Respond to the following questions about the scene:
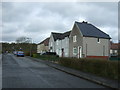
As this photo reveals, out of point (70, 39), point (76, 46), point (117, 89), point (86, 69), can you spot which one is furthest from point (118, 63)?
point (70, 39)

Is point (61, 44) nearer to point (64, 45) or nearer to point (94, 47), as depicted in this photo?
point (64, 45)

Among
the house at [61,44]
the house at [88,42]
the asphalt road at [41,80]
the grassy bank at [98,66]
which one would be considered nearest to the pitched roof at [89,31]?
the house at [88,42]

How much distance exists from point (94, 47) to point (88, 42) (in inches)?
73.1

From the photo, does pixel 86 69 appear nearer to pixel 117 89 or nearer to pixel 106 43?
pixel 117 89

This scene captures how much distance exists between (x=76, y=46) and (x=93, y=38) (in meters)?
3.88

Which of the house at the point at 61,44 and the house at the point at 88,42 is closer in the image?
the house at the point at 88,42

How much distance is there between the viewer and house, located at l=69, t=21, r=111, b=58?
3359cm

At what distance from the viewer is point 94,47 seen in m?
34.7

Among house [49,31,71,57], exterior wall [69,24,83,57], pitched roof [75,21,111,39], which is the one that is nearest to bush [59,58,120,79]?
exterior wall [69,24,83,57]

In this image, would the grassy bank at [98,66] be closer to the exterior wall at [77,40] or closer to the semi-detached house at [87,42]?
the semi-detached house at [87,42]

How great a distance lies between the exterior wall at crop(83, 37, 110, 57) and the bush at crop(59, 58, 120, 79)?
1621 centimetres

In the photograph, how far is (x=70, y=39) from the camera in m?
38.9

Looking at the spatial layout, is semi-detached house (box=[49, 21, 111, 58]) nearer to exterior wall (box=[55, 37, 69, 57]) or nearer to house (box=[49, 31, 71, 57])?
exterior wall (box=[55, 37, 69, 57])

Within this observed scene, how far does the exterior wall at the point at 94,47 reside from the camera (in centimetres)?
3362
